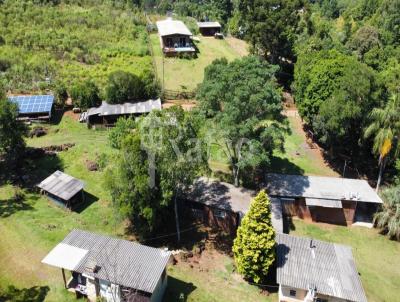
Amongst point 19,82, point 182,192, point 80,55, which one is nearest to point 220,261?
point 182,192

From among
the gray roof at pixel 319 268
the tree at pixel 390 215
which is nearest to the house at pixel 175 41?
the tree at pixel 390 215

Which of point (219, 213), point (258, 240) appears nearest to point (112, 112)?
point (219, 213)

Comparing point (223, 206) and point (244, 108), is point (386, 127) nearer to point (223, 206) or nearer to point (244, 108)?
point (244, 108)

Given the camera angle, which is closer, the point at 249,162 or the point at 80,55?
the point at 249,162

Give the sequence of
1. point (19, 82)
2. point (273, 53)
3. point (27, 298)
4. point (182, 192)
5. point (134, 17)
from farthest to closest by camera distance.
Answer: point (134, 17), point (273, 53), point (19, 82), point (182, 192), point (27, 298)

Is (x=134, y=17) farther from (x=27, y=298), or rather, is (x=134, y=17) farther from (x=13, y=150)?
(x=27, y=298)

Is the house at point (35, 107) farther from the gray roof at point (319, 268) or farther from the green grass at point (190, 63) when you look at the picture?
the gray roof at point (319, 268)

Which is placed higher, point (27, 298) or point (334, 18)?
point (334, 18)
